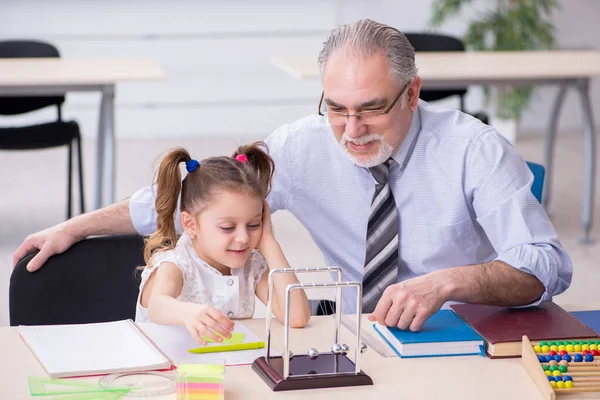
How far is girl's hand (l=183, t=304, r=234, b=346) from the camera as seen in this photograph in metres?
1.58

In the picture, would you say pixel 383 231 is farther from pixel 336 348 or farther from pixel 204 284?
pixel 336 348

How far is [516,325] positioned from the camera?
1.73 metres

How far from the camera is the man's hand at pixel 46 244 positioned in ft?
6.41

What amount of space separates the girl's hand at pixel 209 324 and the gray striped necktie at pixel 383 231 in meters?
0.63

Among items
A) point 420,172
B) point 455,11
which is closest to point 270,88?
point 455,11

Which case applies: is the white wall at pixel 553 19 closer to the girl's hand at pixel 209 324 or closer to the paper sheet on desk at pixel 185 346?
the paper sheet on desk at pixel 185 346

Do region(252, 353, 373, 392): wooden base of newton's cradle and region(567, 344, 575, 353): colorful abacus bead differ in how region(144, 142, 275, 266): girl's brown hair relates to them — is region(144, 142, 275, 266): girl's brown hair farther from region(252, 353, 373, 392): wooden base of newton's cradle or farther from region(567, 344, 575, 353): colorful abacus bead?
region(567, 344, 575, 353): colorful abacus bead

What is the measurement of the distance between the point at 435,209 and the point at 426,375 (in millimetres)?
652

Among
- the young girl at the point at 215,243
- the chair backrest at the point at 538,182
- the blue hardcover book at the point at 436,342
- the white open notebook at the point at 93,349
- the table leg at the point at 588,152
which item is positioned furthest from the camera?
the table leg at the point at 588,152

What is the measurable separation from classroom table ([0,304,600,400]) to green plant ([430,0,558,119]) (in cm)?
514

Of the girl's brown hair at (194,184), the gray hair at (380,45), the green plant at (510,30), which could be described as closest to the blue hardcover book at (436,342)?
the girl's brown hair at (194,184)

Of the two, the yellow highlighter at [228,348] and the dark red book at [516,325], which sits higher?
the dark red book at [516,325]

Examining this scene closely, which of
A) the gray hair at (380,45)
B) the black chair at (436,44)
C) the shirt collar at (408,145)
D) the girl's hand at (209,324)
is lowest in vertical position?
the girl's hand at (209,324)

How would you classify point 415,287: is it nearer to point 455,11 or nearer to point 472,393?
point 472,393
